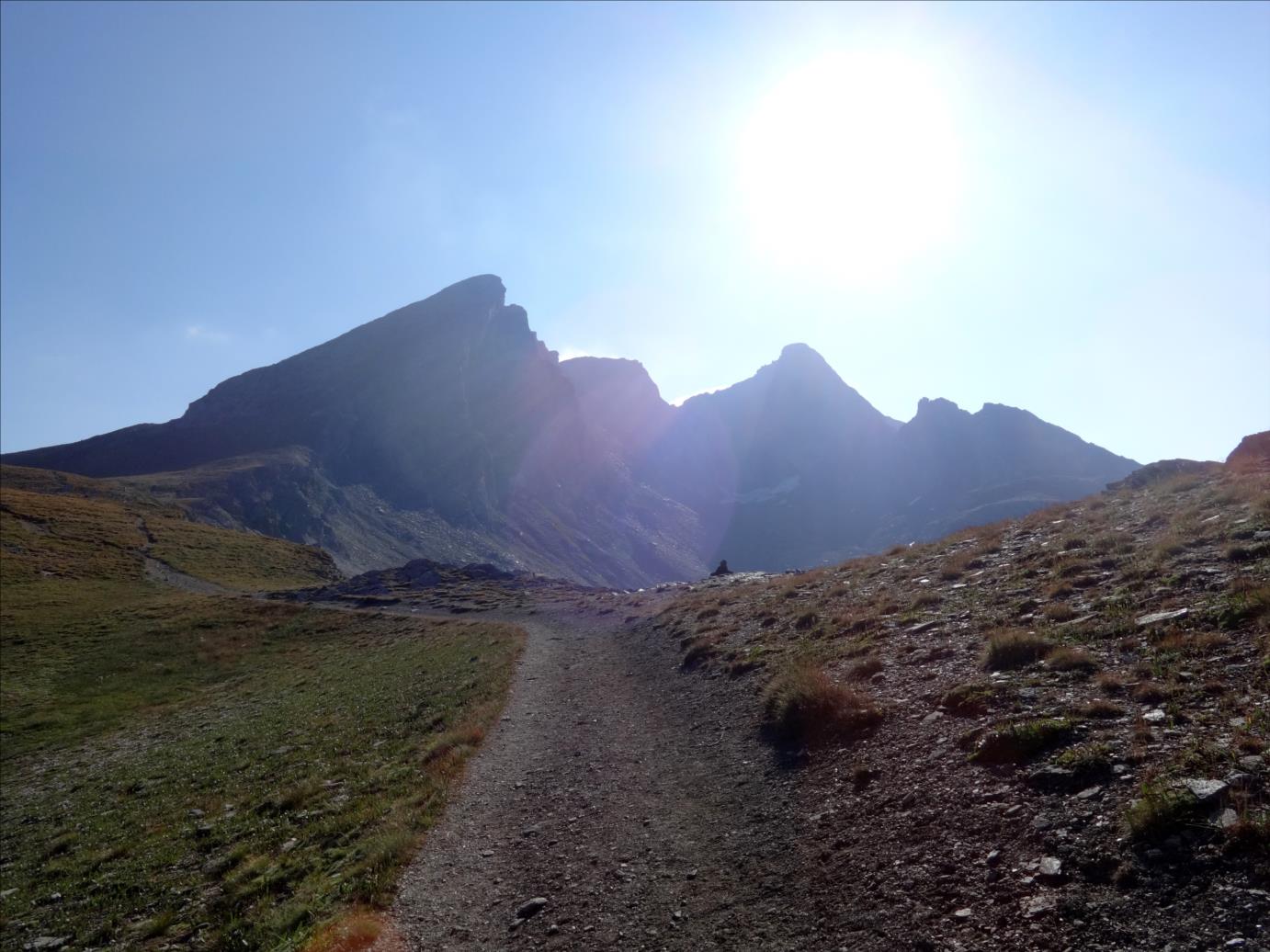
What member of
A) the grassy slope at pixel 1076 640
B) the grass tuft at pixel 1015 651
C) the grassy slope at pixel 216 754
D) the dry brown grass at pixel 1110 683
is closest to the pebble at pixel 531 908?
the grassy slope at pixel 216 754

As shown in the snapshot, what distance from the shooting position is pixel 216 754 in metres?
24.2

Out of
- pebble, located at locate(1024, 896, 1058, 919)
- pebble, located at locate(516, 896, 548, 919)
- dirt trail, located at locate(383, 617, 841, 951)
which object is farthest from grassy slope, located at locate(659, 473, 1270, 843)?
pebble, located at locate(516, 896, 548, 919)

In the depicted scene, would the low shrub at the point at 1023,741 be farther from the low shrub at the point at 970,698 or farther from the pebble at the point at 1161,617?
the pebble at the point at 1161,617

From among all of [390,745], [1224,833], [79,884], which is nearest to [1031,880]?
[1224,833]

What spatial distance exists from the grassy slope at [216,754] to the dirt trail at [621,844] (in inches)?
40.1

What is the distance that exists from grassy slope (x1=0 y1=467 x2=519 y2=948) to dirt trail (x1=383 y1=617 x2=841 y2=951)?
1019mm

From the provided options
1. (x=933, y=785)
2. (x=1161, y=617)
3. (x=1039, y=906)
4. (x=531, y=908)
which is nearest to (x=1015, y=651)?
(x=1161, y=617)

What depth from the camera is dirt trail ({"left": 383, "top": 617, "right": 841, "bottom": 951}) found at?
8.71 metres

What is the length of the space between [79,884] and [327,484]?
192614 millimetres

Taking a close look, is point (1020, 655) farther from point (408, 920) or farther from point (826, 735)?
point (408, 920)

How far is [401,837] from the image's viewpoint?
12.0m

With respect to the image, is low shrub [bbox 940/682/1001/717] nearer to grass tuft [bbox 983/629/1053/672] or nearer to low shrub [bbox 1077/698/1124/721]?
grass tuft [bbox 983/629/1053/672]

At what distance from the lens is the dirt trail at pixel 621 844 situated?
8.71m

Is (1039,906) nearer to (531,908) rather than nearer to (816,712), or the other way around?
(531,908)
